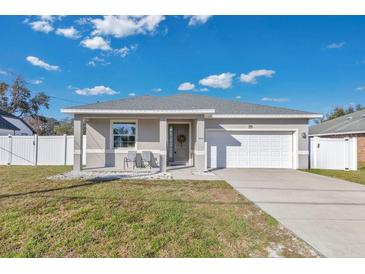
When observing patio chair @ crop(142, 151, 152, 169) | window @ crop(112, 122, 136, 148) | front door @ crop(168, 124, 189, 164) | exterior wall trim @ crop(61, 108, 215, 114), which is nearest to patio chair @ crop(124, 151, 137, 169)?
patio chair @ crop(142, 151, 152, 169)

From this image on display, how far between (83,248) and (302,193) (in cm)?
598

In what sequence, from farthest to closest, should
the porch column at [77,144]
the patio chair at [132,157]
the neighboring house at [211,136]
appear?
the neighboring house at [211,136] → the patio chair at [132,157] → the porch column at [77,144]

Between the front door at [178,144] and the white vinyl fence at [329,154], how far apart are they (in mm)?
7406

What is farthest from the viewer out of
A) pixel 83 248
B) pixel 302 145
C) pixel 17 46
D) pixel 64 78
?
pixel 64 78

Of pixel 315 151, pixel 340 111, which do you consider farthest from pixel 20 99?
pixel 340 111

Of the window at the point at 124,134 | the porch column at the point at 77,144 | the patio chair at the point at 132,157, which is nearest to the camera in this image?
the porch column at the point at 77,144

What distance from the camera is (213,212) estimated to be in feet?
14.3

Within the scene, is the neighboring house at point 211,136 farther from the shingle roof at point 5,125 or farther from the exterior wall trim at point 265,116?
the shingle roof at point 5,125

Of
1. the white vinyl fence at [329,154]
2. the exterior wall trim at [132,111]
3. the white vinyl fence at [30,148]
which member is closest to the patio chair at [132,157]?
the exterior wall trim at [132,111]

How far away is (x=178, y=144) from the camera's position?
1230cm

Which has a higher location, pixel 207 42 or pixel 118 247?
pixel 207 42

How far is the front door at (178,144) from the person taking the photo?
12.3 meters

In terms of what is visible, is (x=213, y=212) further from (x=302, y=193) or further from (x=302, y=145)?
(x=302, y=145)

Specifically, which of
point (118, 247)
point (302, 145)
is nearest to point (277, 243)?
point (118, 247)
